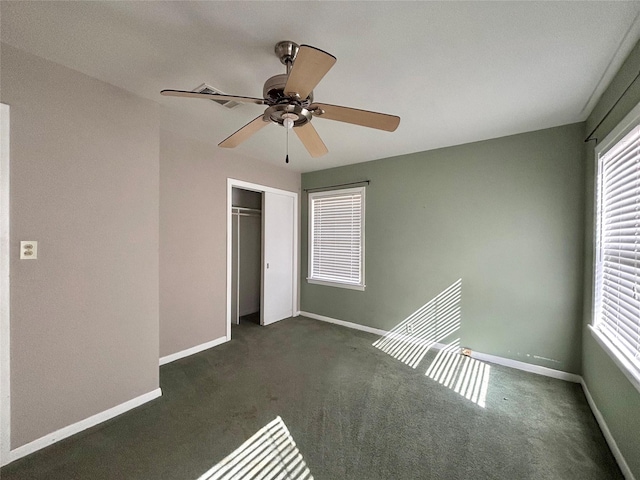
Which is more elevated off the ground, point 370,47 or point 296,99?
point 370,47

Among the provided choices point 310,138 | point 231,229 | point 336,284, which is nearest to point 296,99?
point 310,138

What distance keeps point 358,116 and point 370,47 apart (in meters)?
0.40

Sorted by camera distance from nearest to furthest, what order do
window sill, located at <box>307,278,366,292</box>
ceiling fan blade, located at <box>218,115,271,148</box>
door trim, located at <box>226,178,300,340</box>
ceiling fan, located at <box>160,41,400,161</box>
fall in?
1. ceiling fan, located at <box>160,41,400,161</box>
2. ceiling fan blade, located at <box>218,115,271,148</box>
3. door trim, located at <box>226,178,300,340</box>
4. window sill, located at <box>307,278,366,292</box>

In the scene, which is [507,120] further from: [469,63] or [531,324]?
[531,324]

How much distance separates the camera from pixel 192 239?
3.01 meters

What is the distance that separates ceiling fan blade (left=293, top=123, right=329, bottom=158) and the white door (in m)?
1.99

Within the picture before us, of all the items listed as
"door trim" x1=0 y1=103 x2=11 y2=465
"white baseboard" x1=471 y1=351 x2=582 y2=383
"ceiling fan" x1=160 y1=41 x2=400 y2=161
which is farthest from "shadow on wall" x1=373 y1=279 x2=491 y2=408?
"door trim" x1=0 y1=103 x2=11 y2=465

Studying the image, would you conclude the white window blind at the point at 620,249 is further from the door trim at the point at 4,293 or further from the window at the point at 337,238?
the door trim at the point at 4,293

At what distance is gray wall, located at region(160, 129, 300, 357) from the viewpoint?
280 cm

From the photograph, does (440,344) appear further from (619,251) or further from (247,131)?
(247,131)

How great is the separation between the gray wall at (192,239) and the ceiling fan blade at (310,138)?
1.64 metres

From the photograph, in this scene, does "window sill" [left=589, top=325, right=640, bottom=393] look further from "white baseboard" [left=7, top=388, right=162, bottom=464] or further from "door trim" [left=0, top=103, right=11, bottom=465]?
"door trim" [left=0, top=103, right=11, bottom=465]

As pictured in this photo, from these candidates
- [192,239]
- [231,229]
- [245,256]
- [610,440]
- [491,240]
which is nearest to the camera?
[610,440]

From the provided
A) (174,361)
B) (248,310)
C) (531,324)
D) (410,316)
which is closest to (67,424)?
(174,361)
